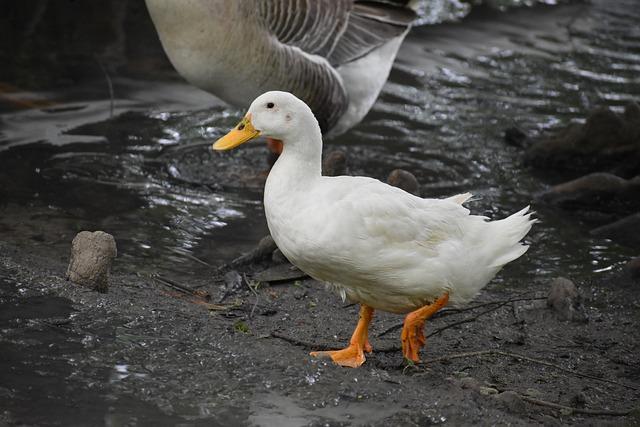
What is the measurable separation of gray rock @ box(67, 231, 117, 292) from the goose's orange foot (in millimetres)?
1240

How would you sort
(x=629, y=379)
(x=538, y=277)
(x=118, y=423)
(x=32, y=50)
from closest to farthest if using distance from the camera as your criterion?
(x=118, y=423) → (x=629, y=379) → (x=538, y=277) → (x=32, y=50)

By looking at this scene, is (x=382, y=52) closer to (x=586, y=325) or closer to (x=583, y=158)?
(x=583, y=158)

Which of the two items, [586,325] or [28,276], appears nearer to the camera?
[28,276]

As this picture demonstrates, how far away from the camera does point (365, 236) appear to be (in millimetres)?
4766

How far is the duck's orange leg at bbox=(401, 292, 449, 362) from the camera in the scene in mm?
4957

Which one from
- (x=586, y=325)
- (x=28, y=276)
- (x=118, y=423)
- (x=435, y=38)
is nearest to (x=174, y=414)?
(x=118, y=423)

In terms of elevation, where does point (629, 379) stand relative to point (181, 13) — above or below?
below

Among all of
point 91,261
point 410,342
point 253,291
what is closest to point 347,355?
point 410,342

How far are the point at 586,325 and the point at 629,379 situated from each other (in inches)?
30.5

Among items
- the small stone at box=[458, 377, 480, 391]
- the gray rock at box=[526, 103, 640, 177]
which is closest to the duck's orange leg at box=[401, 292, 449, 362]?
the small stone at box=[458, 377, 480, 391]

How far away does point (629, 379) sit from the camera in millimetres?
5398

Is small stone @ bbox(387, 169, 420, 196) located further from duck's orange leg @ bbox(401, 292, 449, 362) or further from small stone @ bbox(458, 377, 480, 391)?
small stone @ bbox(458, 377, 480, 391)

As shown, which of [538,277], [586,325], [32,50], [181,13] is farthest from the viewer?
[32,50]

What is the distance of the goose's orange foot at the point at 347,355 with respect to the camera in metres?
4.87
